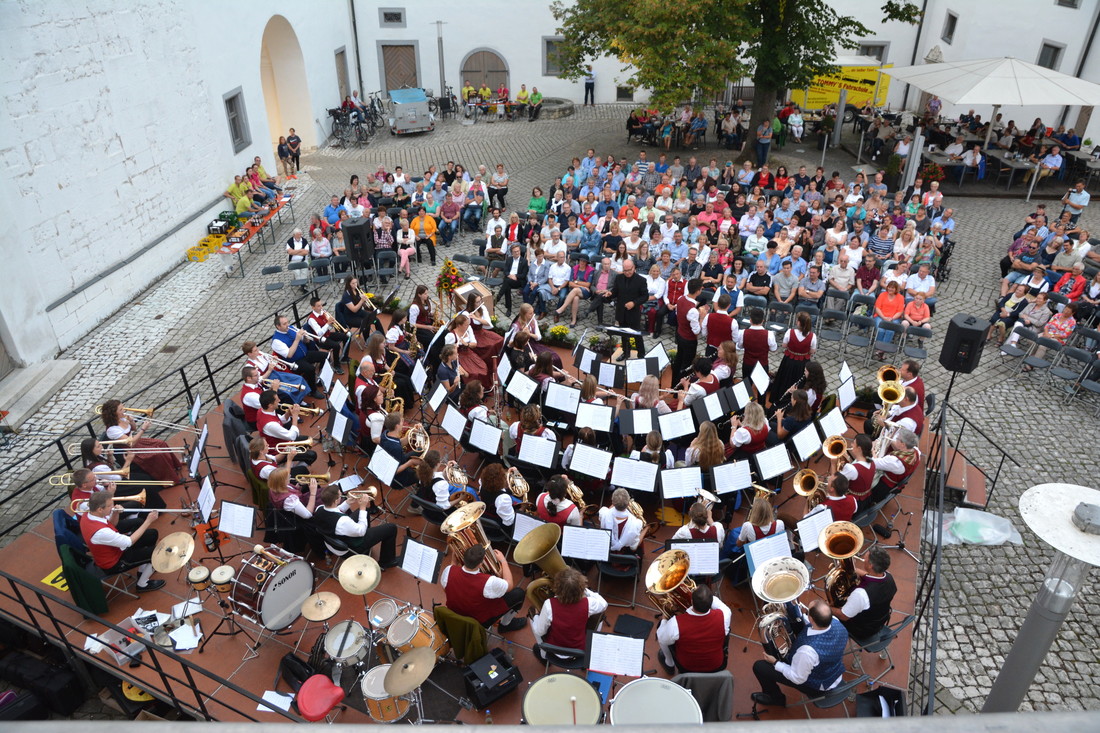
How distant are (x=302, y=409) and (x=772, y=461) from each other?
242 inches

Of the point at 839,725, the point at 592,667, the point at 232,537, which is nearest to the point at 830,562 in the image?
the point at 592,667

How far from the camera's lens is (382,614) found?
680 centimetres

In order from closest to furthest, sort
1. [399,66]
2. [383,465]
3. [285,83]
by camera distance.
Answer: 1. [383,465]
2. [285,83]
3. [399,66]

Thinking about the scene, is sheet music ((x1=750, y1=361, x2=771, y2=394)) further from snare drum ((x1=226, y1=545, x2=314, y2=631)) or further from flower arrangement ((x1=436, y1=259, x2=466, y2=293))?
snare drum ((x1=226, y1=545, x2=314, y2=631))

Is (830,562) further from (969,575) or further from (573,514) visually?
(573,514)

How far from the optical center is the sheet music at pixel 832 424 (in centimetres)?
848

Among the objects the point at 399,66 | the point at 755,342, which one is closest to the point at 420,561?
the point at 755,342

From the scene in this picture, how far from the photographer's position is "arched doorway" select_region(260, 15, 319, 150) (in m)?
24.0

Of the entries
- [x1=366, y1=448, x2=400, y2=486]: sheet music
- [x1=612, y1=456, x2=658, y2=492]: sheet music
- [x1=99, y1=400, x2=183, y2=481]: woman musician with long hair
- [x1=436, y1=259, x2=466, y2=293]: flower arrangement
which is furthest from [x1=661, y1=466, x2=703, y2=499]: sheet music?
[x1=99, y1=400, x2=183, y2=481]: woman musician with long hair

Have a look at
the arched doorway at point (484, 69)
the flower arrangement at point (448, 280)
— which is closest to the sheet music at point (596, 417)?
the flower arrangement at point (448, 280)

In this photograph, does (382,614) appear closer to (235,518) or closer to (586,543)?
(235,518)

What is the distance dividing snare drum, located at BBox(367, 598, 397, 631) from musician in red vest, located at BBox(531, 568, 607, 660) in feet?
4.46

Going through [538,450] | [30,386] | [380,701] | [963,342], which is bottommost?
[30,386]

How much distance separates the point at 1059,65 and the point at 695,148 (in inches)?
425
